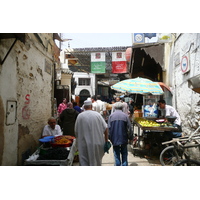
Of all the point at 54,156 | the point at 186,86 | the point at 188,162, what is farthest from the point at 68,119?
the point at 186,86

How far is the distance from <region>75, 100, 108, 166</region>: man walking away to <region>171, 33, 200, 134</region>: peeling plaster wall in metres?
2.51

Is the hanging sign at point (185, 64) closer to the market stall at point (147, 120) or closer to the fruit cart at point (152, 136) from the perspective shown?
the market stall at point (147, 120)

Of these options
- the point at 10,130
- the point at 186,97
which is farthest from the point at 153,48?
the point at 10,130

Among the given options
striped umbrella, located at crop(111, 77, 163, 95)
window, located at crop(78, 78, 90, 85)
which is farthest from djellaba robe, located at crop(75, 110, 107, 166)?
window, located at crop(78, 78, 90, 85)

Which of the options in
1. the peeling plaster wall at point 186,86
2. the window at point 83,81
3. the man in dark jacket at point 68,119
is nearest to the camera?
the peeling plaster wall at point 186,86

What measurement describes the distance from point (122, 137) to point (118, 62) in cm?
1015

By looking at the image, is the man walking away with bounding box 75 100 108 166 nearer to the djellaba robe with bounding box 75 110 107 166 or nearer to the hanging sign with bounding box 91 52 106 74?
the djellaba robe with bounding box 75 110 107 166

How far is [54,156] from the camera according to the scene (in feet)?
10.4

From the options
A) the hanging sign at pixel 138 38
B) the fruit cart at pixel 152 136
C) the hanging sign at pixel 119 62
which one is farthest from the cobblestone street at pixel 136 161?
the hanging sign at pixel 119 62

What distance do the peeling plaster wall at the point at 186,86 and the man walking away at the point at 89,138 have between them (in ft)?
8.23

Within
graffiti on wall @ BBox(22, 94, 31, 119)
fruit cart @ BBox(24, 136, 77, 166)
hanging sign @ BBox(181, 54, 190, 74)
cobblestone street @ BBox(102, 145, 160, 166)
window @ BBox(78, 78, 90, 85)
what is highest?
window @ BBox(78, 78, 90, 85)

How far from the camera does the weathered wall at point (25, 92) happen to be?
9.91ft

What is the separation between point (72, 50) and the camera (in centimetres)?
1454

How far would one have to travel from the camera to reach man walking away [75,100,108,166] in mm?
2926
